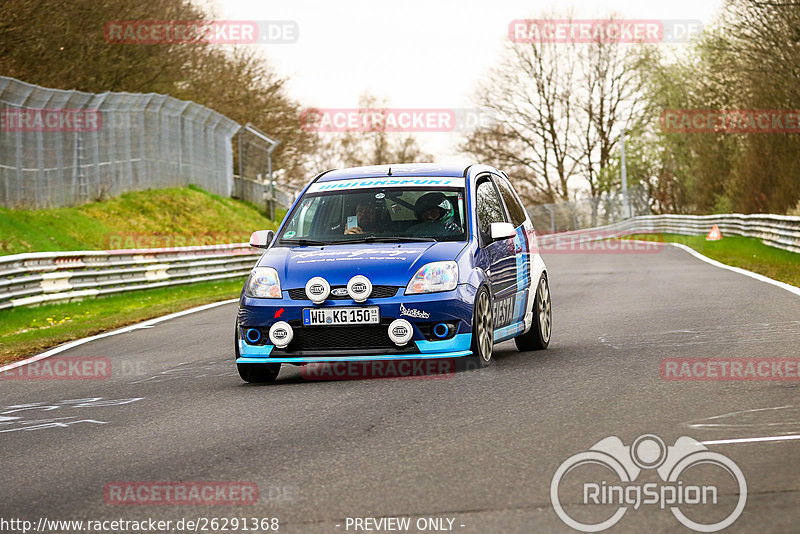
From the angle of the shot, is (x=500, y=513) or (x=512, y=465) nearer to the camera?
(x=500, y=513)

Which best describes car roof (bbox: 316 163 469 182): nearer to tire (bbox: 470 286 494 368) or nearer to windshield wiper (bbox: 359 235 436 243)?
windshield wiper (bbox: 359 235 436 243)

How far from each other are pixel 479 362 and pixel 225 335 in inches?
220

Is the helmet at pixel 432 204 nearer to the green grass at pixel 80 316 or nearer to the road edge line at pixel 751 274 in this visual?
the green grass at pixel 80 316

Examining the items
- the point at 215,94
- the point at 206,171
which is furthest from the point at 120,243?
the point at 215,94

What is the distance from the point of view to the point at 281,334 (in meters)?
9.27

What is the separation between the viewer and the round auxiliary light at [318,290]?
362 inches

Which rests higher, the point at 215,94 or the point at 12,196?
the point at 215,94

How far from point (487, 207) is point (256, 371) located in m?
2.56

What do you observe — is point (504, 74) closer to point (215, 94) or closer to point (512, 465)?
point (215, 94)

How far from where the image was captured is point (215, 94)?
Answer: 54188mm

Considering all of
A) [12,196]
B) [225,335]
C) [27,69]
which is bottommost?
[225,335]

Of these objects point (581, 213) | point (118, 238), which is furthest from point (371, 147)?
point (118, 238)

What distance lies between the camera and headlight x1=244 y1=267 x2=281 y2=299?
30.9 feet

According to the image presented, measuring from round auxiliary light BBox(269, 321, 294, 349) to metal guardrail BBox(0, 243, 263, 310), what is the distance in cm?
1031
